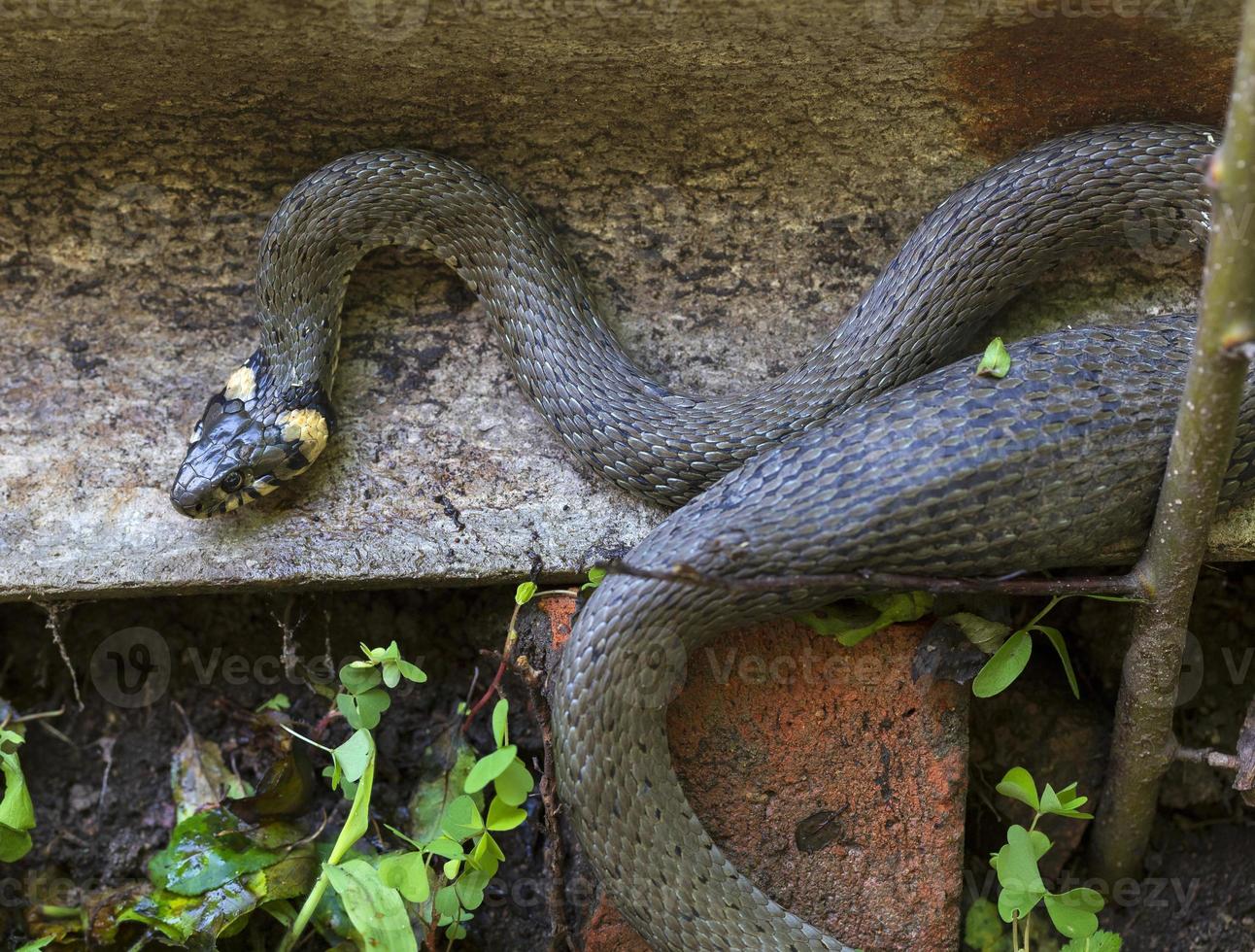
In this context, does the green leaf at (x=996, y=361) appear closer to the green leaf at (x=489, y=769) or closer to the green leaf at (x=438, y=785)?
the green leaf at (x=489, y=769)

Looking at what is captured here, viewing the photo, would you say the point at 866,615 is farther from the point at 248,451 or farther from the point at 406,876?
the point at 248,451

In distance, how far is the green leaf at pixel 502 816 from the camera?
2.66 m

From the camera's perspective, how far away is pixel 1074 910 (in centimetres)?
265

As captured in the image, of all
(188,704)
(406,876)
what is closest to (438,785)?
(406,876)

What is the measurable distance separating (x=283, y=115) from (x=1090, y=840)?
3.10m

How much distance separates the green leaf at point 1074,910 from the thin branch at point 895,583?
0.73 meters

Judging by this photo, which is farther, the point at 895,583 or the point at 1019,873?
the point at 1019,873

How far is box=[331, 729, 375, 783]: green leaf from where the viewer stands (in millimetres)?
2615

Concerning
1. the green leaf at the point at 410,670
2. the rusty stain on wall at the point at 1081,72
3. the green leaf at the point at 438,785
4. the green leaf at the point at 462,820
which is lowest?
the green leaf at the point at 438,785

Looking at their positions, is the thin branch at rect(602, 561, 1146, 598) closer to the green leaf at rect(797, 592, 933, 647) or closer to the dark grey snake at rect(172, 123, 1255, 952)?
the dark grey snake at rect(172, 123, 1255, 952)

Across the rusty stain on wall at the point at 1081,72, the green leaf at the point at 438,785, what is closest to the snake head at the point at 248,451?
the green leaf at the point at 438,785

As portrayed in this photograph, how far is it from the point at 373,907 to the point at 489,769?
39 centimetres

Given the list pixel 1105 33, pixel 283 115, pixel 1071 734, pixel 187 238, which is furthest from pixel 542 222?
pixel 1071 734

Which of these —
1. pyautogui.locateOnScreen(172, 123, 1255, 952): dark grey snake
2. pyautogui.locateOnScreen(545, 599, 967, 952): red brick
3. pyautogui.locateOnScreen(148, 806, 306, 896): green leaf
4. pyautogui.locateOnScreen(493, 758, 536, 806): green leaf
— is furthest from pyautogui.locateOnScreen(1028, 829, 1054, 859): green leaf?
pyautogui.locateOnScreen(148, 806, 306, 896): green leaf
